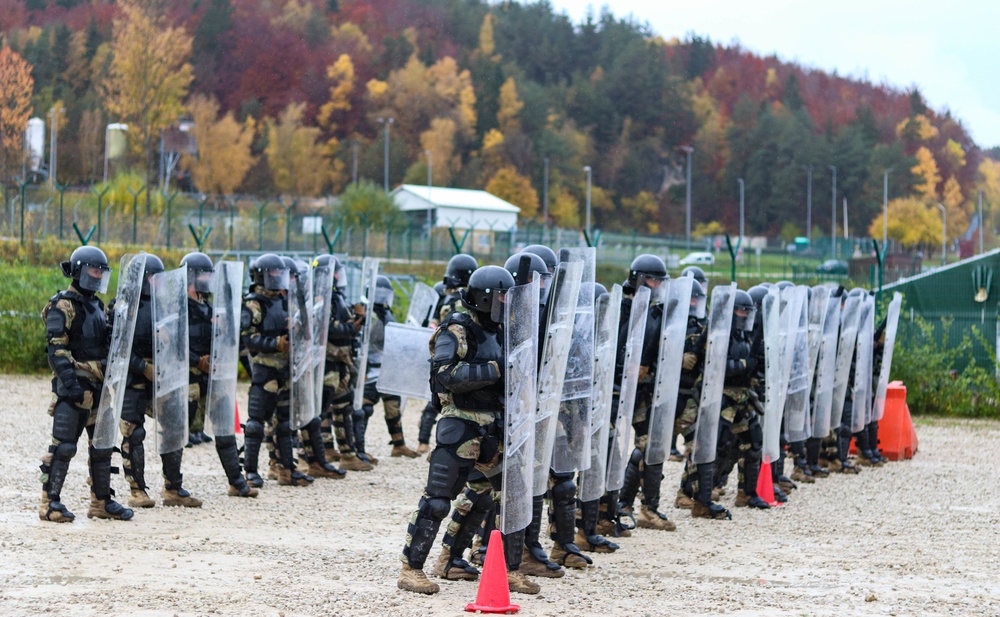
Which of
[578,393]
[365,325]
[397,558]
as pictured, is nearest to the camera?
[578,393]

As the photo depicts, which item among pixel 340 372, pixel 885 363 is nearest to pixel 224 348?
pixel 340 372

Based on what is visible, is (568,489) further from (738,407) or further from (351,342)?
(351,342)

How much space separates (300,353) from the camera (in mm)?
9977

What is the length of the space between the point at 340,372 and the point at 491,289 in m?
5.24

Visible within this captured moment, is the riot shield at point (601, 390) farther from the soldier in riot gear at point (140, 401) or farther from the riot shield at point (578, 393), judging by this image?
the soldier in riot gear at point (140, 401)

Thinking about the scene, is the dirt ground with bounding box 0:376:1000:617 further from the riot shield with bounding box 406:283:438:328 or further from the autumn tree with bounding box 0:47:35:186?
the autumn tree with bounding box 0:47:35:186

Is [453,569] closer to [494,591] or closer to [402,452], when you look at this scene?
[494,591]

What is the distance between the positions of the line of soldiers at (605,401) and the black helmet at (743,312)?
0.6 inches

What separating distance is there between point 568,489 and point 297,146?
85.0 m

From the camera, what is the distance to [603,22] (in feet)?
397

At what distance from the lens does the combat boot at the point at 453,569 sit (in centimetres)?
661

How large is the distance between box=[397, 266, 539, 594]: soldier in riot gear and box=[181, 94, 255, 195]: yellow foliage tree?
3206 inches

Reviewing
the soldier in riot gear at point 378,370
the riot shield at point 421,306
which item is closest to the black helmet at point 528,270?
the soldier in riot gear at point 378,370

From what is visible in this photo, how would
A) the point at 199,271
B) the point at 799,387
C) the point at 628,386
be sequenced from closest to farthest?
the point at 628,386 < the point at 199,271 < the point at 799,387
